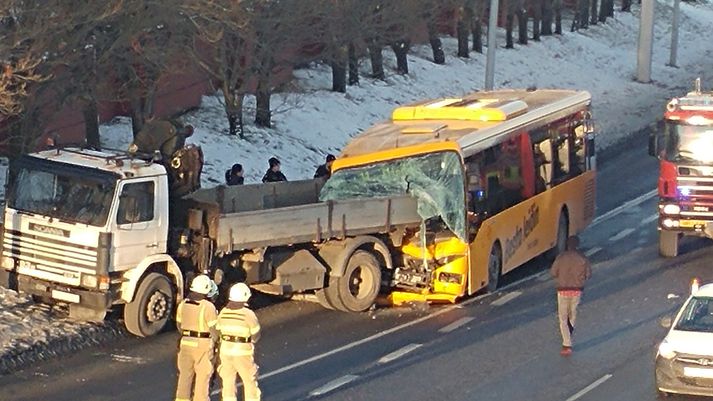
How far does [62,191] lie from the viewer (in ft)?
62.3

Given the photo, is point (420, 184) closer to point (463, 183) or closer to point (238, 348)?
point (463, 183)

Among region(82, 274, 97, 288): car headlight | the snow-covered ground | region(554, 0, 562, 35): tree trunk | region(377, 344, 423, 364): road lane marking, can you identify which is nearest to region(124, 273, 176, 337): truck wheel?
region(82, 274, 97, 288): car headlight

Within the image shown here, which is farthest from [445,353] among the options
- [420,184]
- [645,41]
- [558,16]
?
[558,16]

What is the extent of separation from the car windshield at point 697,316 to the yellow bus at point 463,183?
5079 mm

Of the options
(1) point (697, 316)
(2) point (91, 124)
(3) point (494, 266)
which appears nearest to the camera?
(1) point (697, 316)

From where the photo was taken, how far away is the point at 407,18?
131 ft

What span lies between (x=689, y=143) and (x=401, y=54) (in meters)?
20.0

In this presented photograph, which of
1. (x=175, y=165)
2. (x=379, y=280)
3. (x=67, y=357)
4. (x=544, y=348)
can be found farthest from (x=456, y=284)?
(x=67, y=357)

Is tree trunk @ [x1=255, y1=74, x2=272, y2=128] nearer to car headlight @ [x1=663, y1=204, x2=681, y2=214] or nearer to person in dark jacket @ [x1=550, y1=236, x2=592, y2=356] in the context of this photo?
car headlight @ [x1=663, y1=204, x2=681, y2=214]

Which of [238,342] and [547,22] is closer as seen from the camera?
[238,342]

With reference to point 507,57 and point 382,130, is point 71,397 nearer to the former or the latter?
point 382,130

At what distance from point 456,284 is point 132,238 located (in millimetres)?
5052

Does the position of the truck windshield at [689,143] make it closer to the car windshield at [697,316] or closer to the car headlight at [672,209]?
the car headlight at [672,209]

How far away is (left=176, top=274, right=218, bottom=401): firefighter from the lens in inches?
557
